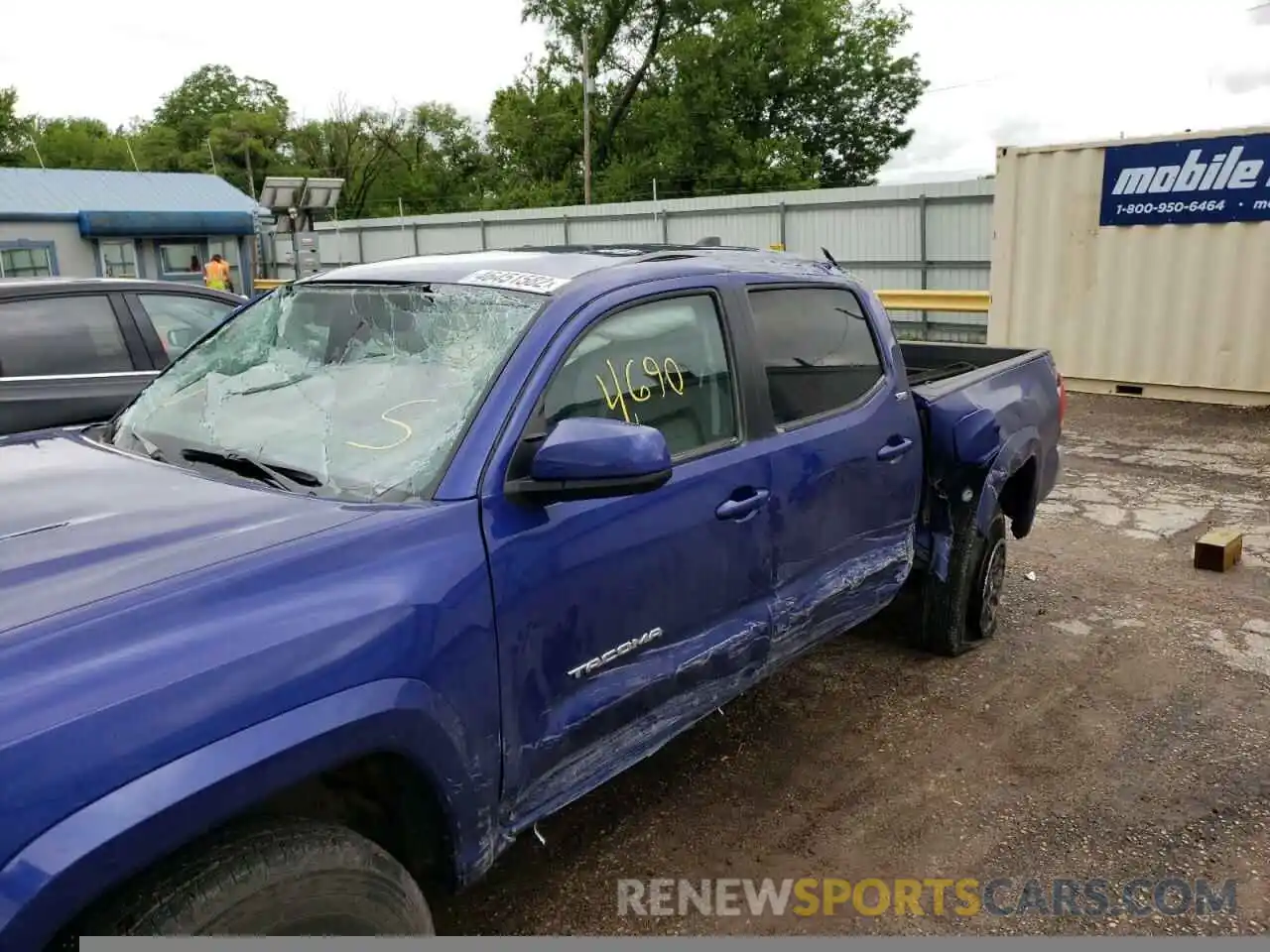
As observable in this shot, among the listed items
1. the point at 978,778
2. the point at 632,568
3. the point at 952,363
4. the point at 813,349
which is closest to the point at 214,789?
the point at 632,568

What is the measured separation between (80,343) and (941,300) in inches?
428

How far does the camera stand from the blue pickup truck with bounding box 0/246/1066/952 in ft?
5.41

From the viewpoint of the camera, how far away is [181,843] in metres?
1.68

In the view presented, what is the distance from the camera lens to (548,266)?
9.85ft

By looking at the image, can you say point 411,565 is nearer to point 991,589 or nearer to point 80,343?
point 991,589

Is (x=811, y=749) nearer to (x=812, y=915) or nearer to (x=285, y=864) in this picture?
(x=812, y=915)

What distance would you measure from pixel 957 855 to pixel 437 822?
1.73 meters

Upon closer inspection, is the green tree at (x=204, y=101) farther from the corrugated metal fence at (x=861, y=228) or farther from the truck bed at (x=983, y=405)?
the truck bed at (x=983, y=405)

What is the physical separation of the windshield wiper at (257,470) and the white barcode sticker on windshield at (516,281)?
0.79m

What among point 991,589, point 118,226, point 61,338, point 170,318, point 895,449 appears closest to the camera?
point 895,449

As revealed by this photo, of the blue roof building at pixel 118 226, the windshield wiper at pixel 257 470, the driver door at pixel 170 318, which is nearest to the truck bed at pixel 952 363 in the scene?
the windshield wiper at pixel 257 470

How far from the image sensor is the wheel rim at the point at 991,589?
4.57m

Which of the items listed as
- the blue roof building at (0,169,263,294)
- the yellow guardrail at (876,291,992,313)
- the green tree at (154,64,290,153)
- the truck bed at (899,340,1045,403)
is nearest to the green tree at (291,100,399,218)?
the green tree at (154,64,290,153)

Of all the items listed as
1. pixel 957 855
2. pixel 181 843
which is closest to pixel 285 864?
pixel 181 843
